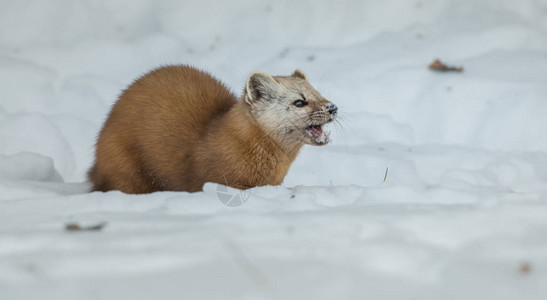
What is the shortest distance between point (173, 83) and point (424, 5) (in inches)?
145

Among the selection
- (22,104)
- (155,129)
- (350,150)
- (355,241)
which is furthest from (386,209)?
(22,104)

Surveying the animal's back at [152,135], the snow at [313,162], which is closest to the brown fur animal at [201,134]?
the animal's back at [152,135]

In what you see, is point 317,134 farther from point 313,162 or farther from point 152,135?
point 313,162

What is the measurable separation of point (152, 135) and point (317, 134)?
1.16 meters

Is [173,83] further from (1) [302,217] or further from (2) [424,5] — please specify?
(2) [424,5]

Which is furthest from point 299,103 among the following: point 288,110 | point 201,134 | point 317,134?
point 201,134

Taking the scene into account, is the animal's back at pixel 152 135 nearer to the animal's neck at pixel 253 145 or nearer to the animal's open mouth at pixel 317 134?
the animal's neck at pixel 253 145

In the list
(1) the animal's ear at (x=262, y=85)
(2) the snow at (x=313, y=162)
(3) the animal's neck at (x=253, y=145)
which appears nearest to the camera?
(2) the snow at (x=313, y=162)

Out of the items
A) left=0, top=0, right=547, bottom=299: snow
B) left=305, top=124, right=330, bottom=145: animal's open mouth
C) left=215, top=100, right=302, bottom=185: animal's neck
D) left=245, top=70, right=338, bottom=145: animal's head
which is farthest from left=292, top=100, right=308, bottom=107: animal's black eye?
left=0, top=0, right=547, bottom=299: snow

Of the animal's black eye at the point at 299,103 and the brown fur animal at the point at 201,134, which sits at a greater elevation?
the animal's black eye at the point at 299,103

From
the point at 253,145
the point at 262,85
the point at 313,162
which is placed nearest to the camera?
the point at 253,145

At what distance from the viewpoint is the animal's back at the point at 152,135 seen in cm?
426

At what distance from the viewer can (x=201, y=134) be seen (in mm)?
4270

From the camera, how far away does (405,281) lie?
7.83ft
